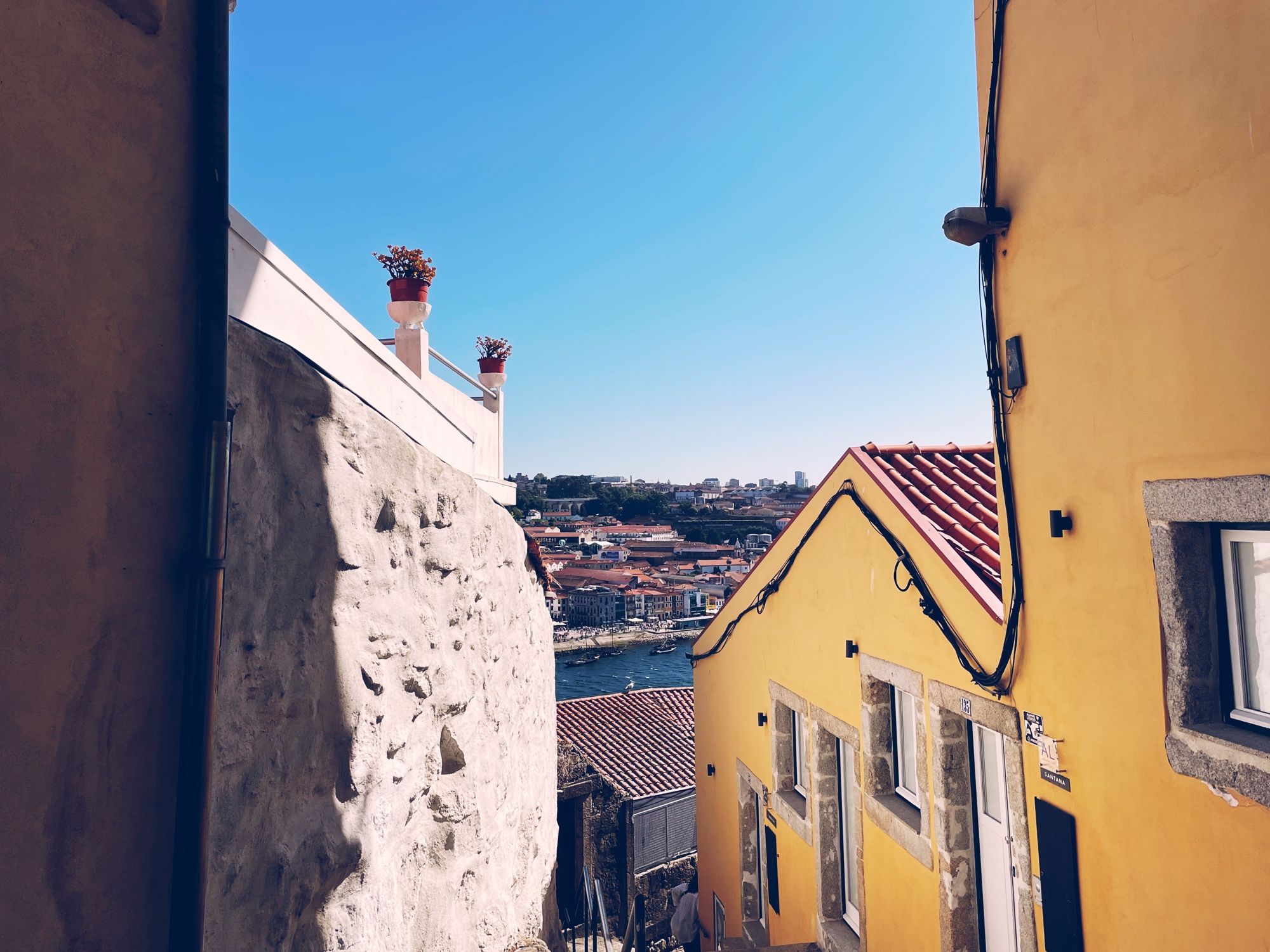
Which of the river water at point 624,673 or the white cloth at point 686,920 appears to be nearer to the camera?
the white cloth at point 686,920

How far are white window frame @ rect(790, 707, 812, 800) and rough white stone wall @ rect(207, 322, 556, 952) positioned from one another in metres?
3.54

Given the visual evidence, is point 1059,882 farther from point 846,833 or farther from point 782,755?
point 782,755

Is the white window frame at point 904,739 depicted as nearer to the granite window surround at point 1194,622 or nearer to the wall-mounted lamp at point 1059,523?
the wall-mounted lamp at point 1059,523

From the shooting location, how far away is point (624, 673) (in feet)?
184

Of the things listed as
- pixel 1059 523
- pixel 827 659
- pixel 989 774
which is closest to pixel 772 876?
pixel 827 659

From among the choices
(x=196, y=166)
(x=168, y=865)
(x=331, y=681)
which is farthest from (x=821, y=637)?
(x=196, y=166)

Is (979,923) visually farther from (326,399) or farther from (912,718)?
(326,399)

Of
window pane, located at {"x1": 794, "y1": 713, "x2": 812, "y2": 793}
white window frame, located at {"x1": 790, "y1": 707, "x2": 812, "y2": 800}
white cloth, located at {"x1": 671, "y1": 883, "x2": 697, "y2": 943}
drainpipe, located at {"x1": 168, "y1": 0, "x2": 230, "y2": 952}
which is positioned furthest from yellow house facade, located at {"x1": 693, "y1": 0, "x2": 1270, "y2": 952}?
white cloth, located at {"x1": 671, "y1": 883, "x2": 697, "y2": 943}

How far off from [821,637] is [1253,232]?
425cm

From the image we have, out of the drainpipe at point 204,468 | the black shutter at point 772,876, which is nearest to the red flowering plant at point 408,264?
the drainpipe at point 204,468

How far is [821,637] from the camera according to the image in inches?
231

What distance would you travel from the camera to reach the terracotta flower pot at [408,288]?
16.5 ft

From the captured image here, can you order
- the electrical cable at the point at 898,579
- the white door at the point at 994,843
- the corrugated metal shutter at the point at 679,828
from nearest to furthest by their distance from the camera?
1. the electrical cable at the point at 898,579
2. the white door at the point at 994,843
3. the corrugated metal shutter at the point at 679,828

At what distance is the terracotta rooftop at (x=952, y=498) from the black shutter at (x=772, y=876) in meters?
4.04
